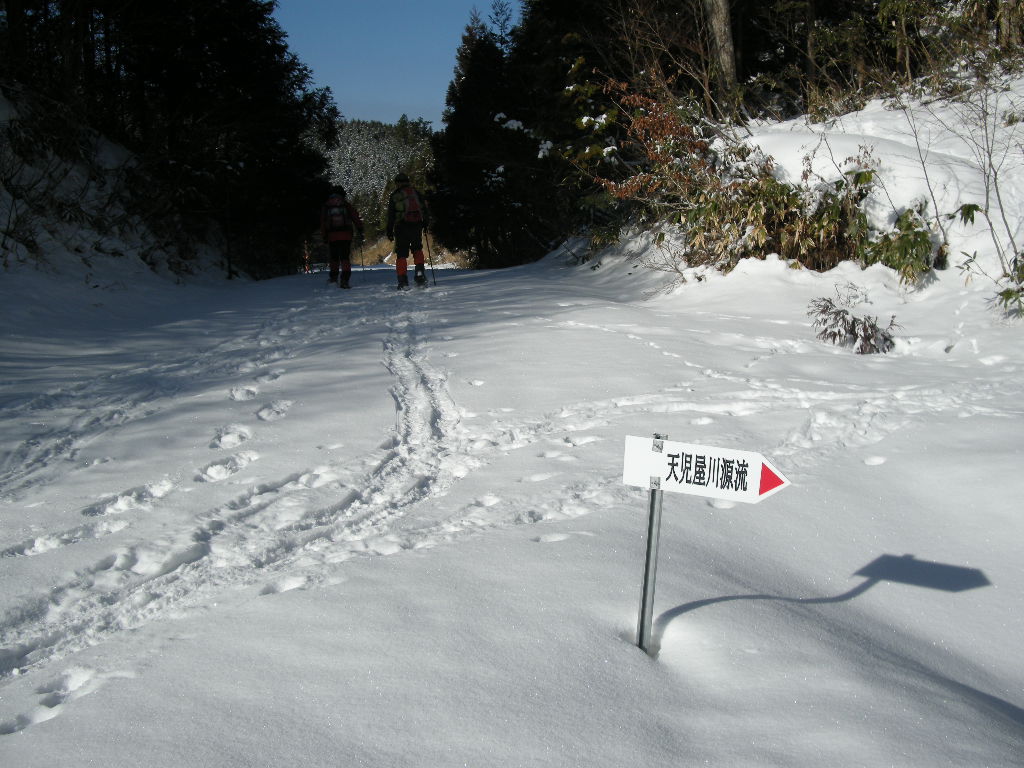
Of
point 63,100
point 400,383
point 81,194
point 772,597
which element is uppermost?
point 63,100

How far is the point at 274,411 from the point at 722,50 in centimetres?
974

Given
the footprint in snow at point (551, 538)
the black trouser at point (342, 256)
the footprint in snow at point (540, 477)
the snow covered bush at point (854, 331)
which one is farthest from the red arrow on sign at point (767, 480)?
the black trouser at point (342, 256)

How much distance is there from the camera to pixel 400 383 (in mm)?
5988

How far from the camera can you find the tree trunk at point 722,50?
11.6 meters

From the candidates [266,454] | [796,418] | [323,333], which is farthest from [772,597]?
[323,333]

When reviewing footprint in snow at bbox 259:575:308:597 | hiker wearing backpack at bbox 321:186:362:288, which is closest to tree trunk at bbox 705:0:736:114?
hiker wearing backpack at bbox 321:186:362:288

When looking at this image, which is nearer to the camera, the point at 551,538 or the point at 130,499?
the point at 551,538

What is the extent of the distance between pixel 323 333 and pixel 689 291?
15.7 feet

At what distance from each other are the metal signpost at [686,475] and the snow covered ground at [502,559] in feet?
0.88

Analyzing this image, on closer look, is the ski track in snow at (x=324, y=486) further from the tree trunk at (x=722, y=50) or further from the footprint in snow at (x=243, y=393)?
the tree trunk at (x=722, y=50)

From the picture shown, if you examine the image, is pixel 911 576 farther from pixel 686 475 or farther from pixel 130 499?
pixel 130 499

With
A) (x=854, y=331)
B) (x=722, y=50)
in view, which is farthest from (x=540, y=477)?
(x=722, y=50)

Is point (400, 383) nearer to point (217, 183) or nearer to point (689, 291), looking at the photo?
point (689, 291)

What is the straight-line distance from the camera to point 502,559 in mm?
3080
